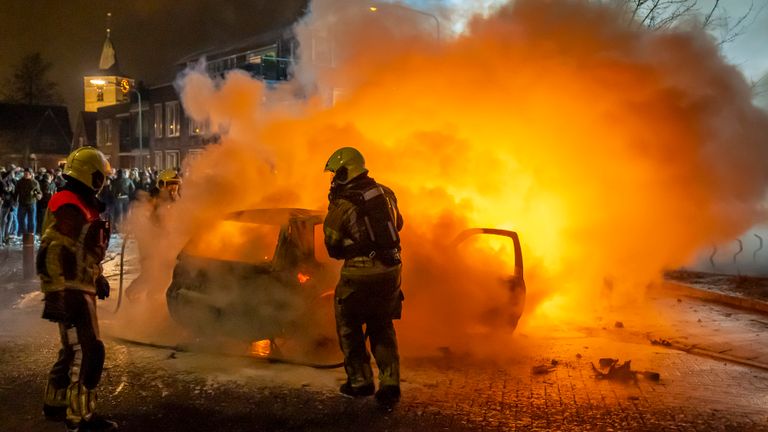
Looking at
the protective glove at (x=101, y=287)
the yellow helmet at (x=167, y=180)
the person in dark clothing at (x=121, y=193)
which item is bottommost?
the protective glove at (x=101, y=287)

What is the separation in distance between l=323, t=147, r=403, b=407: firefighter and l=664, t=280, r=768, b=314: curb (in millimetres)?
6582

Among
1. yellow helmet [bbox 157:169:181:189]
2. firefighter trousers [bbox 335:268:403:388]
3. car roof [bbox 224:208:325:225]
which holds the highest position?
yellow helmet [bbox 157:169:181:189]

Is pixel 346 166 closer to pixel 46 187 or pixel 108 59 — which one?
pixel 46 187

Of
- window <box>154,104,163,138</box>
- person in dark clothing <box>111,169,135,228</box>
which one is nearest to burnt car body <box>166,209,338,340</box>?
person in dark clothing <box>111,169,135,228</box>

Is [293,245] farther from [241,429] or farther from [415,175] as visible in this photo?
[415,175]

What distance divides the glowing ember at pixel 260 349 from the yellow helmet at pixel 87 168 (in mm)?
2636

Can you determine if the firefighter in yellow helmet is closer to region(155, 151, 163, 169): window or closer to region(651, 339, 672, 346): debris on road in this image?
region(651, 339, 672, 346): debris on road

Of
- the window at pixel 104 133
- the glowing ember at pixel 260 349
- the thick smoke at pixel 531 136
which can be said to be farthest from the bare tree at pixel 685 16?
the window at pixel 104 133

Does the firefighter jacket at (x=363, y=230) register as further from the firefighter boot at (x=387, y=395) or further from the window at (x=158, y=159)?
the window at (x=158, y=159)

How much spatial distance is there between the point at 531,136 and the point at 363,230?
5232 mm

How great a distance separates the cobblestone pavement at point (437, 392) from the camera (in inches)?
201

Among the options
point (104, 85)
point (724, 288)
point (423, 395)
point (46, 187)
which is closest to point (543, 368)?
point (423, 395)

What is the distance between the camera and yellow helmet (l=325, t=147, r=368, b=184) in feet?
18.3

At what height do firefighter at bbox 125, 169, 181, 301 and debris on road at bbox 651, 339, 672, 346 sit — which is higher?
firefighter at bbox 125, 169, 181, 301
